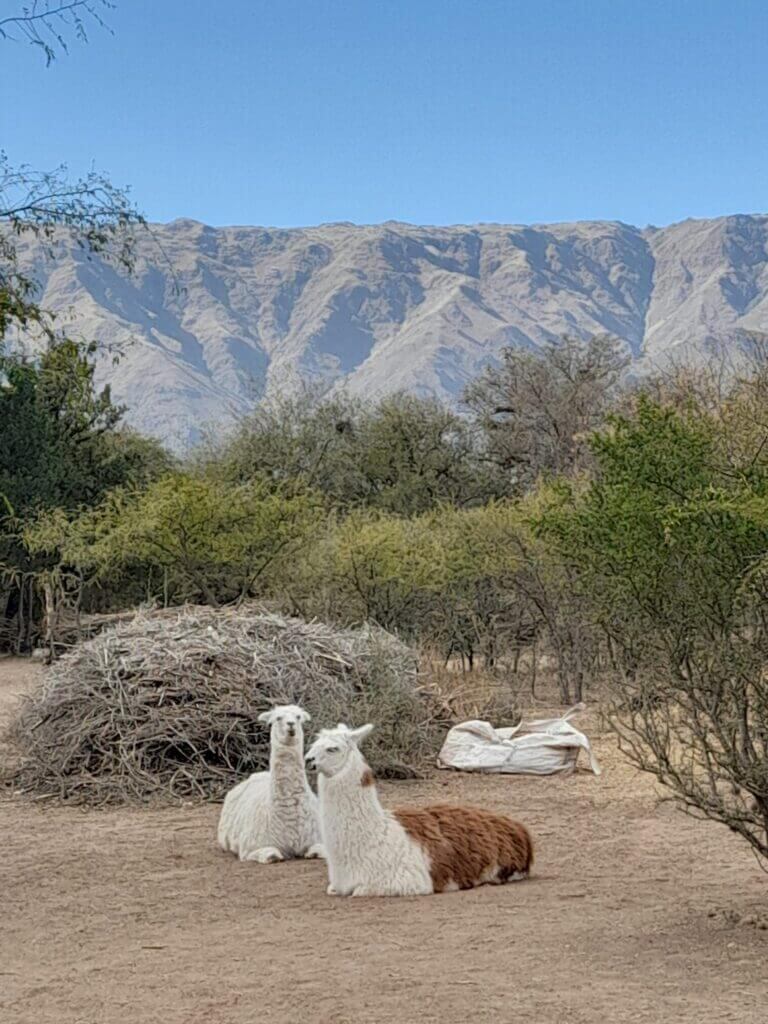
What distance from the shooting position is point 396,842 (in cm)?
921

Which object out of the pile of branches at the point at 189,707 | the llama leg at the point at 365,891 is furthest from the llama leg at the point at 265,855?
the pile of branches at the point at 189,707

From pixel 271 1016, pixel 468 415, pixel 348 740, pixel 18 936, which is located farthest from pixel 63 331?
pixel 468 415

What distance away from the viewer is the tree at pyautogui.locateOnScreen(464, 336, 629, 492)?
38.8m

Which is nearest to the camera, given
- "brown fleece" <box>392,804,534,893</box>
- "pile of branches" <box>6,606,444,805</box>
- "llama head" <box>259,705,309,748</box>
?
"brown fleece" <box>392,804,534,893</box>

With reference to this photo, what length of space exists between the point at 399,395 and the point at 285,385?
12479mm

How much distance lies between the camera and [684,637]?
909 centimetres

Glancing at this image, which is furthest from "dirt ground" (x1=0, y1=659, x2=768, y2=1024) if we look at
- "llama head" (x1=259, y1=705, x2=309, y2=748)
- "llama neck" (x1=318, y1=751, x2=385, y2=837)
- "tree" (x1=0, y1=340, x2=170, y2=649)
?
"tree" (x1=0, y1=340, x2=170, y2=649)

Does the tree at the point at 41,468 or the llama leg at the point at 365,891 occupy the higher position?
the tree at the point at 41,468

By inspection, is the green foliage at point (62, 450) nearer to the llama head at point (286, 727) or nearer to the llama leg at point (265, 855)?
the llama head at point (286, 727)

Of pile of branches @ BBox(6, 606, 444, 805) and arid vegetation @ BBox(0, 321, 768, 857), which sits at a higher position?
arid vegetation @ BBox(0, 321, 768, 857)

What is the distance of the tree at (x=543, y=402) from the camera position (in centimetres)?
3881

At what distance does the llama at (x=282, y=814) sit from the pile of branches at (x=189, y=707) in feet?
8.30

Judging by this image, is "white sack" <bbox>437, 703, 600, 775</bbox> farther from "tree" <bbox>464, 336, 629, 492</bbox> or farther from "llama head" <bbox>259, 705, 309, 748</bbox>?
"tree" <bbox>464, 336, 629, 492</bbox>

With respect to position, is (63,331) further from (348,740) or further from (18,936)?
(18,936)
